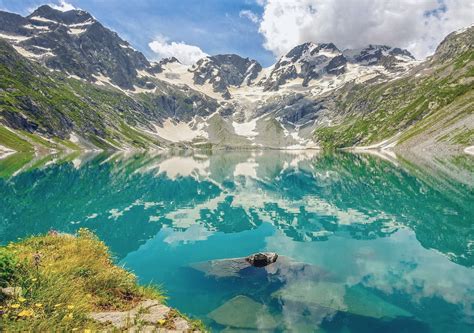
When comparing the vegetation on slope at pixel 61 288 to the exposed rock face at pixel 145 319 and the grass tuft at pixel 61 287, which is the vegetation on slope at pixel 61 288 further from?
the exposed rock face at pixel 145 319

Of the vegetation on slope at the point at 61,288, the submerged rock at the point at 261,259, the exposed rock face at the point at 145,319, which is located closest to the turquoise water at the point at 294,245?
the submerged rock at the point at 261,259

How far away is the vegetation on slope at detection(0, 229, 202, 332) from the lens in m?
9.08

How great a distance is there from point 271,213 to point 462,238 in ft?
88.6

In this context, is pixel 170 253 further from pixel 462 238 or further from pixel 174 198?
pixel 174 198

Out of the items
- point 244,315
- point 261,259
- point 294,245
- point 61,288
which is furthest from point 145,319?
→ point 294,245

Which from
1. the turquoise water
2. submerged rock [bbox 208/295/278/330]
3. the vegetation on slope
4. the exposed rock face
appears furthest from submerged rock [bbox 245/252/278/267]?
the exposed rock face

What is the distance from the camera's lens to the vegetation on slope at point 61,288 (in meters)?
9.08

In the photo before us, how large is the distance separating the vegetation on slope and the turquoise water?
16.1ft

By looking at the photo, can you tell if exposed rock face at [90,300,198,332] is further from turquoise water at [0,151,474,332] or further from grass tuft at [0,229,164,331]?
turquoise water at [0,151,474,332]

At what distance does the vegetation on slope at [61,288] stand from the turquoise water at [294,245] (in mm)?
4897

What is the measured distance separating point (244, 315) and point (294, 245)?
18.7 m

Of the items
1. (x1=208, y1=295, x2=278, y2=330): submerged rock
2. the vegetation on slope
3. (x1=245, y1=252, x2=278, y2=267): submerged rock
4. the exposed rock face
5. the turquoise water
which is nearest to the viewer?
the vegetation on slope

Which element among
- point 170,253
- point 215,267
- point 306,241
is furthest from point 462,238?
point 170,253

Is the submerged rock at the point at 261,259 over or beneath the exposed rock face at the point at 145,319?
beneath
